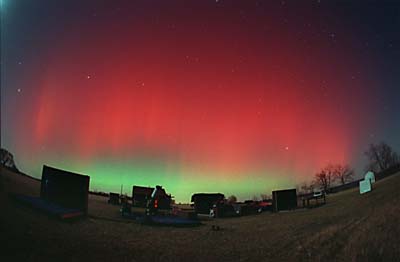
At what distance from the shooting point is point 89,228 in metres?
2.61

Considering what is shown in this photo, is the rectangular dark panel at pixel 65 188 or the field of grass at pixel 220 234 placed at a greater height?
the rectangular dark panel at pixel 65 188

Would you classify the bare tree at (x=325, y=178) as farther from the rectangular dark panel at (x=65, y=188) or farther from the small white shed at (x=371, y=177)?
the rectangular dark panel at (x=65, y=188)

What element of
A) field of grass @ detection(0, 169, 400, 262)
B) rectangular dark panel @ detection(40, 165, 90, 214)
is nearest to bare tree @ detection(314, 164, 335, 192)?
field of grass @ detection(0, 169, 400, 262)

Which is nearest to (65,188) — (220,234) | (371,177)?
(220,234)

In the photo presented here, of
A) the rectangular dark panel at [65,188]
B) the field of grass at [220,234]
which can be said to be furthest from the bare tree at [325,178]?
the rectangular dark panel at [65,188]

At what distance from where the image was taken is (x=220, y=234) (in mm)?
2551

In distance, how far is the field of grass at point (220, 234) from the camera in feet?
7.34

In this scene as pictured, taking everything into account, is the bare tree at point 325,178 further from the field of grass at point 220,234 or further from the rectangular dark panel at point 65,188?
the rectangular dark panel at point 65,188

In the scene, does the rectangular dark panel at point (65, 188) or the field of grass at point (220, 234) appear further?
the rectangular dark panel at point (65, 188)

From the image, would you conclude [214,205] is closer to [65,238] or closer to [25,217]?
[65,238]

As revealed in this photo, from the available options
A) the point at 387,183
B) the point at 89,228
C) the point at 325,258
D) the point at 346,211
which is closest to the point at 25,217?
the point at 89,228

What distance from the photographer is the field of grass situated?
224 cm

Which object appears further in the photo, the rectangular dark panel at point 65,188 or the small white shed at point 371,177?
the rectangular dark panel at point 65,188

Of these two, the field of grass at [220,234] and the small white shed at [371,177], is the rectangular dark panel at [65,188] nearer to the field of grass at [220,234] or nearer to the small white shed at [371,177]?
the field of grass at [220,234]
